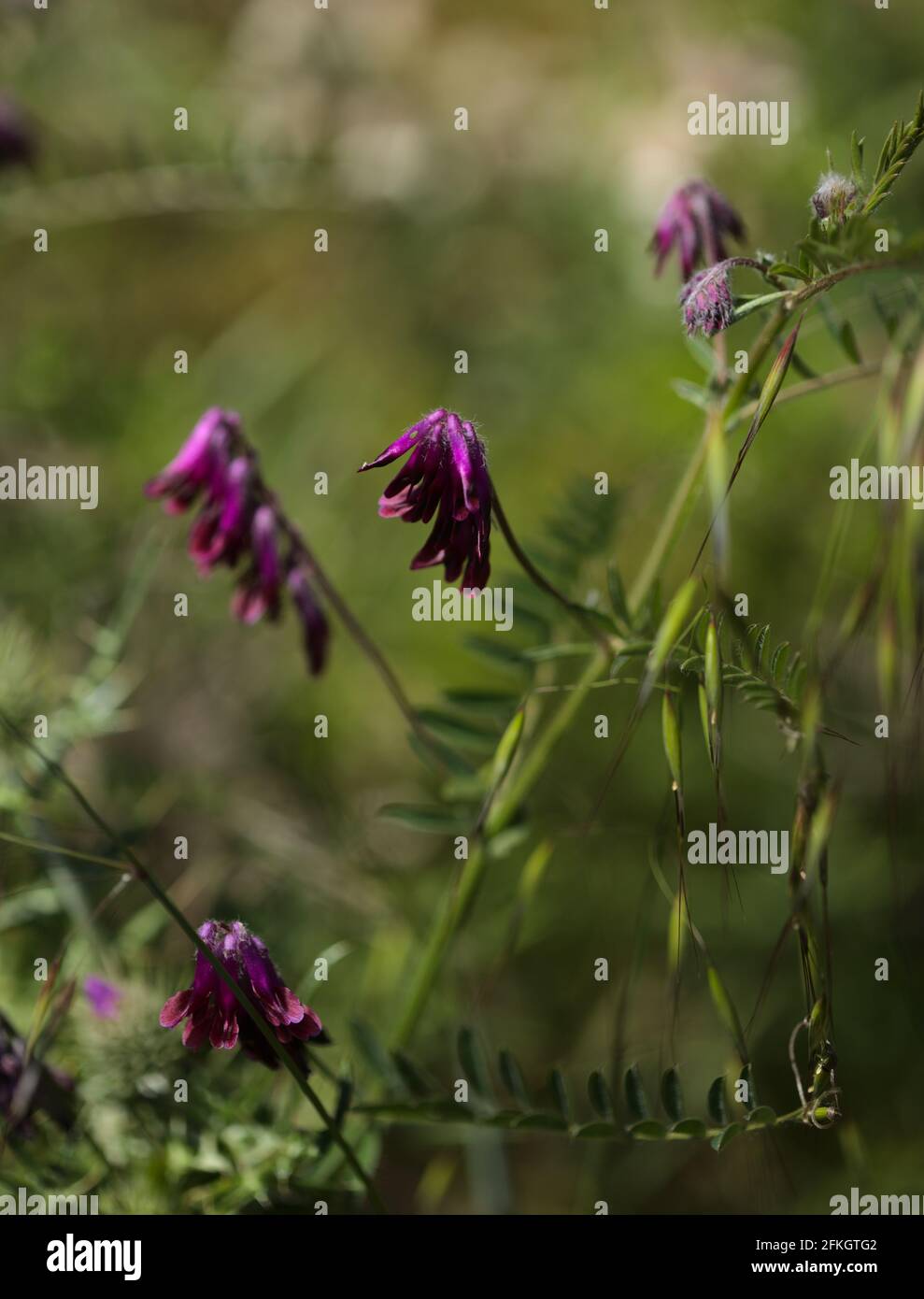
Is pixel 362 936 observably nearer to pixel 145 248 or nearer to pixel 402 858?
pixel 402 858

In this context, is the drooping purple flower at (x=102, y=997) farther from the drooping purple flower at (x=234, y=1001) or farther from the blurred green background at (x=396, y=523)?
the drooping purple flower at (x=234, y=1001)

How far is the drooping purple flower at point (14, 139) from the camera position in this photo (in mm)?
2102

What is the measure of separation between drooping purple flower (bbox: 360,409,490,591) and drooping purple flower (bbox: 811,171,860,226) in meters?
0.36

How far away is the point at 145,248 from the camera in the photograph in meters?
3.68

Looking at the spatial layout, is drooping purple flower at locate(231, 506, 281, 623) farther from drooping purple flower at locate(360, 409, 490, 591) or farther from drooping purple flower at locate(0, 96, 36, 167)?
drooping purple flower at locate(0, 96, 36, 167)

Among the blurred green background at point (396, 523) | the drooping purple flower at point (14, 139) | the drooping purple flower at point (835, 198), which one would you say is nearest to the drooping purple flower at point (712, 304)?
the drooping purple flower at point (835, 198)

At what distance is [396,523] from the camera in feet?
9.75

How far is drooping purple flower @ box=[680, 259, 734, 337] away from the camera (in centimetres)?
97

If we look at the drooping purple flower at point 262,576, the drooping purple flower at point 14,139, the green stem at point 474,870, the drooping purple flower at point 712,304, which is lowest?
the green stem at point 474,870

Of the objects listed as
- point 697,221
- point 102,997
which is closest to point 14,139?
point 697,221

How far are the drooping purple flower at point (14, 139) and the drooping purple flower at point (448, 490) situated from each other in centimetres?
143

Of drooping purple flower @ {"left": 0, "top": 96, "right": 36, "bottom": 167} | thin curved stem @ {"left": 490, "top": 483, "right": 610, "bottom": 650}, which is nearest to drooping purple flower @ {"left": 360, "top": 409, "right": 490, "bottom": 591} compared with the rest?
thin curved stem @ {"left": 490, "top": 483, "right": 610, "bottom": 650}

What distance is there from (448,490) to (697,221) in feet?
1.54
